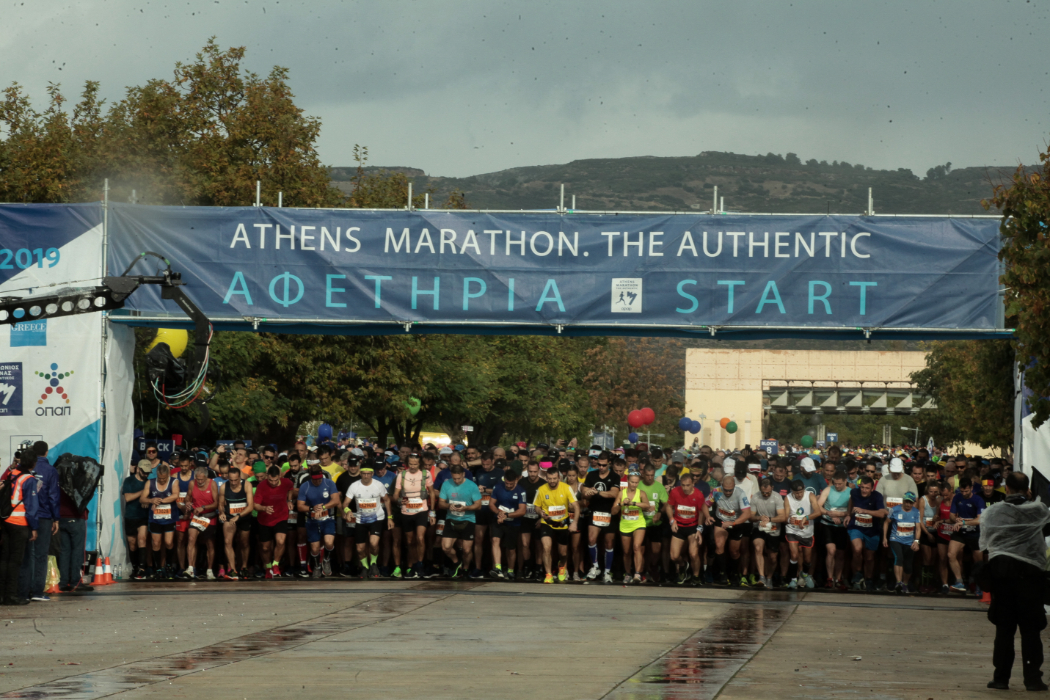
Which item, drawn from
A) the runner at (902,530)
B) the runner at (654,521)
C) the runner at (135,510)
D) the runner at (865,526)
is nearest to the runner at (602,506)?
the runner at (654,521)

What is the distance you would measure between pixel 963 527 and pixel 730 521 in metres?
3.09

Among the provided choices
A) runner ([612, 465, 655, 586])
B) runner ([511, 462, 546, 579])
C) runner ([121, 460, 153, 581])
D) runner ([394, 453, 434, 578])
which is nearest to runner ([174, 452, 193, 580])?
runner ([121, 460, 153, 581])

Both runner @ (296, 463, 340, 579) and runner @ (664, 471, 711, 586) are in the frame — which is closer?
runner @ (664, 471, 711, 586)

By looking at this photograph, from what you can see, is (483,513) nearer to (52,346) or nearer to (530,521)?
(530,521)

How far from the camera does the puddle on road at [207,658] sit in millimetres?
8812

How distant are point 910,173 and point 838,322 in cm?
18704

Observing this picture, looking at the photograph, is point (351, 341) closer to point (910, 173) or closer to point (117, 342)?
point (117, 342)

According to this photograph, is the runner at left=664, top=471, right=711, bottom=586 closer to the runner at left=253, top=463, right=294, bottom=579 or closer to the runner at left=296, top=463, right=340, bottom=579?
the runner at left=296, top=463, right=340, bottom=579

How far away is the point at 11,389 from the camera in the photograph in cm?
1747

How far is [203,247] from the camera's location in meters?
17.7

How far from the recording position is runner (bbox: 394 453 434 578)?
59.9 ft

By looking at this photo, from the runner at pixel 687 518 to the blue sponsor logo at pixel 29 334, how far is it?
8.92 meters

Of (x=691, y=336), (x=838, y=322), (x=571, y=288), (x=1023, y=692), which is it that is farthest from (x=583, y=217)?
(x=1023, y=692)

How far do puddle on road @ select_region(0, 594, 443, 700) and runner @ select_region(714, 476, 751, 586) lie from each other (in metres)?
5.18
